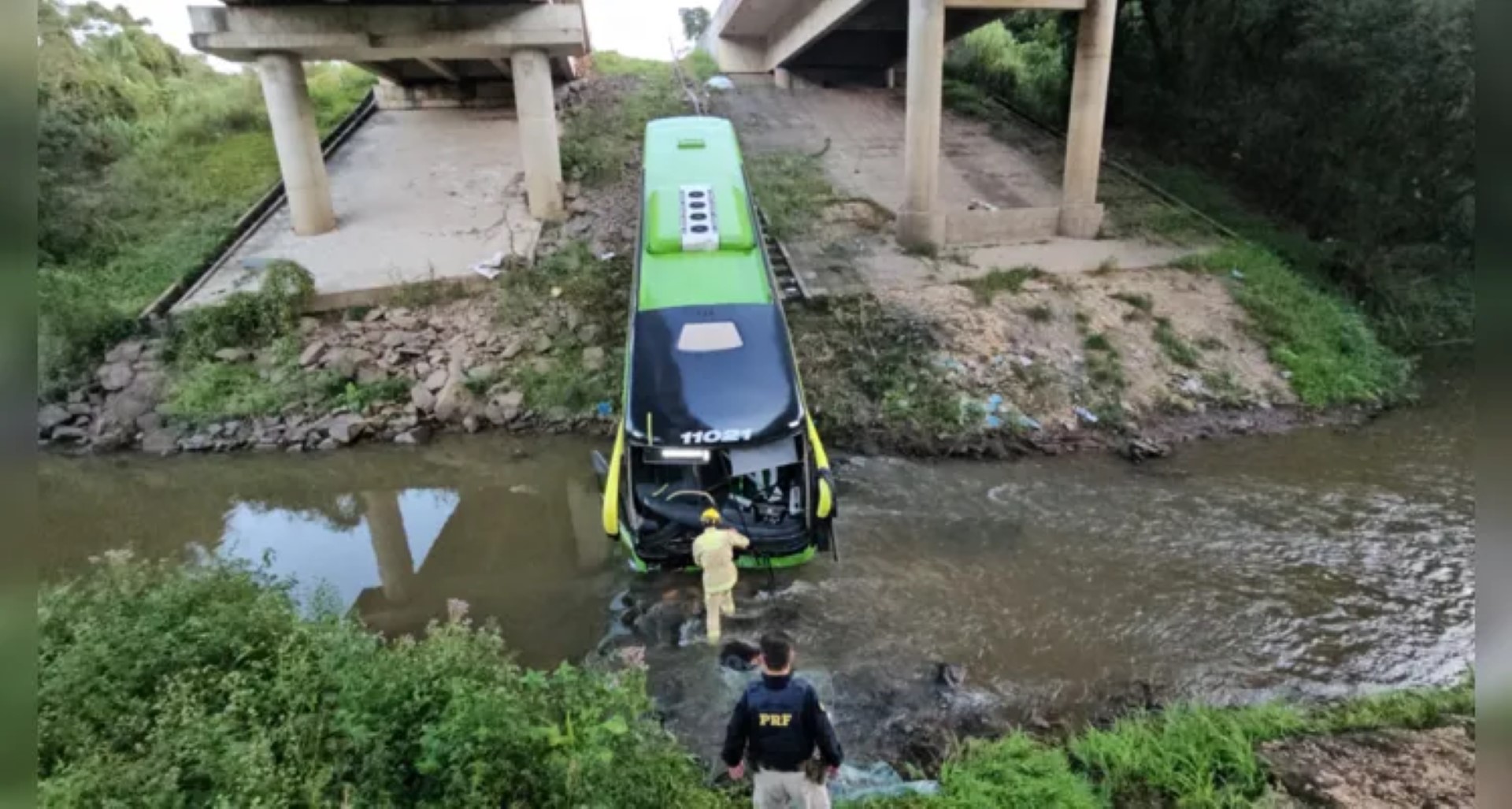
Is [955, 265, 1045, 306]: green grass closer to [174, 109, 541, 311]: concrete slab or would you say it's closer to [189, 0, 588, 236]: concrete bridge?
[174, 109, 541, 311]: concrete slab

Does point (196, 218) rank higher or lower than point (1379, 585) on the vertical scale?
higher

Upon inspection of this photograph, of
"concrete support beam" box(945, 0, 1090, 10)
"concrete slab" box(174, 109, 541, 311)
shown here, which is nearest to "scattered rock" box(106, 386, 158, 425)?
"concrete slab" box(174, 109, 541, 311)

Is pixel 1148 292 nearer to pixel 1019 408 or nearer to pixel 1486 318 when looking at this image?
pixel 1019 408

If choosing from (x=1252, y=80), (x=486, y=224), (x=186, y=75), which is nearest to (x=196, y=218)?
(x=486, y=224)

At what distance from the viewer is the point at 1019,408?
11547 millimetres

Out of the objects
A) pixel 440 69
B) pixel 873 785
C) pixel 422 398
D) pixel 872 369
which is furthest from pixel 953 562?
pixel 440 69

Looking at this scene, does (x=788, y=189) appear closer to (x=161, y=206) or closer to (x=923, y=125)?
(x=923, y=125)

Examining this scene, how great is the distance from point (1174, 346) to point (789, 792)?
1102cm

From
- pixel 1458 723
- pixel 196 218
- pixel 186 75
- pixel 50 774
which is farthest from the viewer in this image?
pixel 186 75

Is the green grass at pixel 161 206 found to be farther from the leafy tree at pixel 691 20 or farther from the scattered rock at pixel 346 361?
the leafy tree at pixel 691 20

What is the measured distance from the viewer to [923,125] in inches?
576

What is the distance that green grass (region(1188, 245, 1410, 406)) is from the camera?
12.4 metres

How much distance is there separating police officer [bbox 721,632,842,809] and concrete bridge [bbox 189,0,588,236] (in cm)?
1357

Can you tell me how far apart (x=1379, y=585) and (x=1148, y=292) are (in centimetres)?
684
